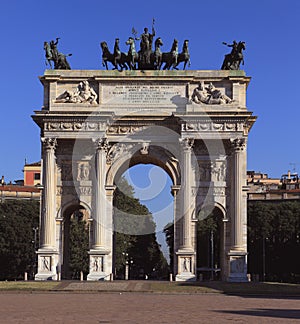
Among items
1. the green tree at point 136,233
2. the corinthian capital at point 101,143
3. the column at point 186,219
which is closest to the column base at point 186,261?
the column at point 186,219

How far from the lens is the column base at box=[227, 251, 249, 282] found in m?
52.5

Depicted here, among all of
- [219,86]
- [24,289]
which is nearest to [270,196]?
[219,86]

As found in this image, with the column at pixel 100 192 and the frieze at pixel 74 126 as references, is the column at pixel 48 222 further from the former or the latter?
the column at pixel 100 192

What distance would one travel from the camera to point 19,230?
255ft

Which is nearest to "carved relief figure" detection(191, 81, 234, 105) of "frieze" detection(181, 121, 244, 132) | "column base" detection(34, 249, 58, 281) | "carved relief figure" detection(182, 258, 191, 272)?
"frieze" detection(181, 121, 244, 132)

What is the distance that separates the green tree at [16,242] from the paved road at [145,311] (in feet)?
134

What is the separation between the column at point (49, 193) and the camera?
53.5 metres

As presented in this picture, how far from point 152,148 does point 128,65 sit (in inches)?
246

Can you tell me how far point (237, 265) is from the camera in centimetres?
5284

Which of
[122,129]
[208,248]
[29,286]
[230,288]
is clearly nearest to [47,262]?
A: [29,286]

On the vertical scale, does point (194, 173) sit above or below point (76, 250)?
above

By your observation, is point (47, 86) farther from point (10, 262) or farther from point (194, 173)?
point (10, 262)

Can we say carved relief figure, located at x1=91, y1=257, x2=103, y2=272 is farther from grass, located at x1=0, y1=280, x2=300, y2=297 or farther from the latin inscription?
the latin inscription

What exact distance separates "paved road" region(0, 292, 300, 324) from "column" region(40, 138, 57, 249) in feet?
56.4
